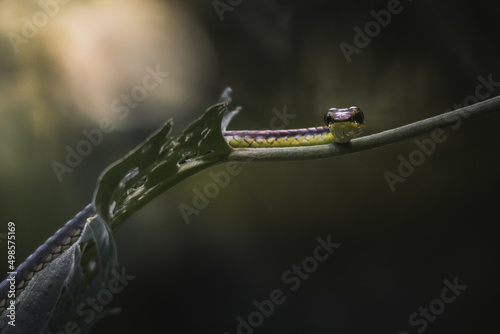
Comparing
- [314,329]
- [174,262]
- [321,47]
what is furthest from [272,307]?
[321,47]

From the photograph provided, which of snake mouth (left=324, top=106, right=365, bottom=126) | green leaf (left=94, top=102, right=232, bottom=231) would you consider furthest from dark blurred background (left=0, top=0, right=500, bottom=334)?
green leaf (left=94, top=102, right=232, bottom=231)

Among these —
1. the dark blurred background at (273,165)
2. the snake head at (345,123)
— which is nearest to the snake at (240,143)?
the snake head at (345,123)

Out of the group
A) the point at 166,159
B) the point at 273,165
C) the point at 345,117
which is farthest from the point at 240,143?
the point at 273,165

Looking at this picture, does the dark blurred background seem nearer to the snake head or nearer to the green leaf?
the snake head

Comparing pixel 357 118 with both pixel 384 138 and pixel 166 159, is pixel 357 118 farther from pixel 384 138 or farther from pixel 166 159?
pixel 166 159

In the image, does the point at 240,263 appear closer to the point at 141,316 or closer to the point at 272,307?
the point at 272,307

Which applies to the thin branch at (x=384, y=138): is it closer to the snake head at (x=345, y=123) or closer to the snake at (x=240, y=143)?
the snake at (x=240, y=143)
